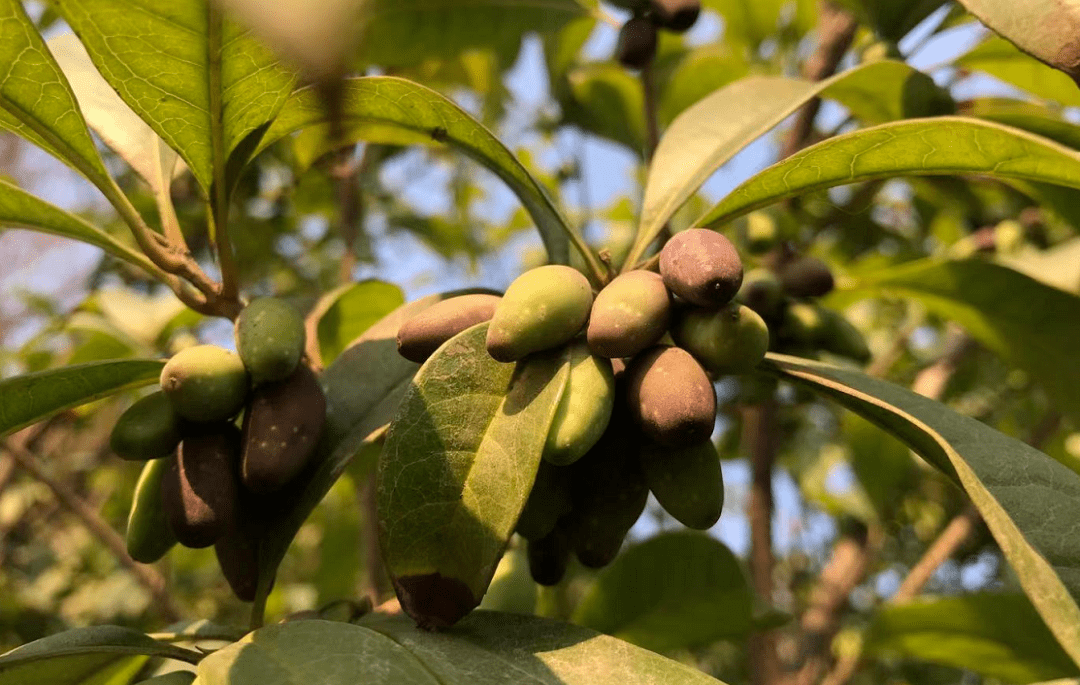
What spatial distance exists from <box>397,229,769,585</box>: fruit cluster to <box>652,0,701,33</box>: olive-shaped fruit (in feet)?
2.58

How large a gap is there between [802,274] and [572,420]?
78 cm

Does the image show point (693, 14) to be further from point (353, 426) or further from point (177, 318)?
point (177, 318)

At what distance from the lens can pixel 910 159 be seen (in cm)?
108

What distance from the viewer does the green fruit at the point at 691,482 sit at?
39.2 inches

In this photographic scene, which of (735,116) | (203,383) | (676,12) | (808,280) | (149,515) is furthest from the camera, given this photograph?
(676,12)

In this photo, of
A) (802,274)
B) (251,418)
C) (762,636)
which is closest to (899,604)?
(762,636)

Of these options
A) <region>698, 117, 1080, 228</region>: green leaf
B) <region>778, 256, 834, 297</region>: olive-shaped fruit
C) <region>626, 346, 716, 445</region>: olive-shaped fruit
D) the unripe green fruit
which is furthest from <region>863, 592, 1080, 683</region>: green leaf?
the unripe green fruit

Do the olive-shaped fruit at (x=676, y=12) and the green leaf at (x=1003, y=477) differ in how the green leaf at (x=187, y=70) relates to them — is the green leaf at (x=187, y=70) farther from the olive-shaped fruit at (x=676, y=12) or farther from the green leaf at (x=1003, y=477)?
the olive-shaped fruit at (x=676, y=12)

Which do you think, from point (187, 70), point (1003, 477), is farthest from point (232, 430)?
point (1003, 477)

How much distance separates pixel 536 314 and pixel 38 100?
55 cm

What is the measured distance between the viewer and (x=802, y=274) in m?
1.59

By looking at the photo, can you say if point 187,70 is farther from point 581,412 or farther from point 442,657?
point 442,657

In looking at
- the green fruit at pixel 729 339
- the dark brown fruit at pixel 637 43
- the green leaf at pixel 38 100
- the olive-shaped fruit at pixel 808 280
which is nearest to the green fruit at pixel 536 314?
the green fruit at pixel 729 339

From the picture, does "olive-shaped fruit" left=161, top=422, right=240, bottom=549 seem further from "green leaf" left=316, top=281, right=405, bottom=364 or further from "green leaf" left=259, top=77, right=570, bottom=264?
"green leaf" left=316, top=281, right=405, bottom=364
